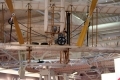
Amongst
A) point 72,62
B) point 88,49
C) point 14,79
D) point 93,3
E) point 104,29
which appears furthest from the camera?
point 14,79

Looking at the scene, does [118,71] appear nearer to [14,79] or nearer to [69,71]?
[69,71]

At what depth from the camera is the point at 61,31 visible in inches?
365

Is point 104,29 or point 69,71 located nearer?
point 104,29

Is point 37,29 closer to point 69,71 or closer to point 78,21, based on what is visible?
point 78,21

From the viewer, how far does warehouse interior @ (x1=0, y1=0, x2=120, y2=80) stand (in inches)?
375

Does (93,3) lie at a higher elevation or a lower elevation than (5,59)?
higher

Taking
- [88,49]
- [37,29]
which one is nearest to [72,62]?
[37,29]

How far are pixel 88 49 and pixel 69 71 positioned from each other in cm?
1158

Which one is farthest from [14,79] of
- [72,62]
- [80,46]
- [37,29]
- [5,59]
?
[80,46]

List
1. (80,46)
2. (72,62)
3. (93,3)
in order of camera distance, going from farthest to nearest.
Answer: (72,62), (80,46), (93,3)

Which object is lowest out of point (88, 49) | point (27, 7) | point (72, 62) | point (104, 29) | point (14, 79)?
point (14, 79)

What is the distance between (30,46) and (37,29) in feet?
10.3

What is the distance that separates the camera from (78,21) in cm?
1265

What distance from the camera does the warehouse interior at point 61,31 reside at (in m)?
9.52
